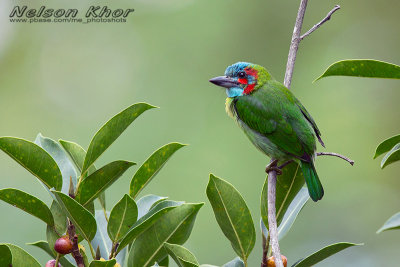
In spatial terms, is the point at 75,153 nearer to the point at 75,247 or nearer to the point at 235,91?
the point at 75,247

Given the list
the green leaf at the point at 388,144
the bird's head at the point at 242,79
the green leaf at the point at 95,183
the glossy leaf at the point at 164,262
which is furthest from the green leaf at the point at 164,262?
the bird's head at the point at 242,79

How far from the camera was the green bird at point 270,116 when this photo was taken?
10.4 ft

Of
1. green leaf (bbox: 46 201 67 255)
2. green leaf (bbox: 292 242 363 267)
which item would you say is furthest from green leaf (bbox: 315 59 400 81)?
green leaf (bbox: 46 201 67 255)

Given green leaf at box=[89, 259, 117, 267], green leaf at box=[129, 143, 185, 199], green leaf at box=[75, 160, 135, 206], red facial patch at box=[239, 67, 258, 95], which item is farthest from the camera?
red facial patch at box=[239, 67, 258, 95]

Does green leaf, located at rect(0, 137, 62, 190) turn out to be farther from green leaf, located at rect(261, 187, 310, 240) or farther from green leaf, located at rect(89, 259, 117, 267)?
green leaf, located at rect(261, 187, 310, 240)

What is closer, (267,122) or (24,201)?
(24,201)

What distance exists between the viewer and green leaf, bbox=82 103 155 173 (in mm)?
1822

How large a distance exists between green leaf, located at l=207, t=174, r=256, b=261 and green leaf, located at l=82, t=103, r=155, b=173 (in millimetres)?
351

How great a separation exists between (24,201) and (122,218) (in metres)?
0.32

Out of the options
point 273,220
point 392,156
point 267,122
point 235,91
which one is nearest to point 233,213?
point 273,220

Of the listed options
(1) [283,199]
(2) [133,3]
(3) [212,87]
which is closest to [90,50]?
(2) [133,3]

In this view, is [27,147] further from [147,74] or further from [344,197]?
[344,197]

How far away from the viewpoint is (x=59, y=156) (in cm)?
203

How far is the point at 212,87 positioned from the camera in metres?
6.14
